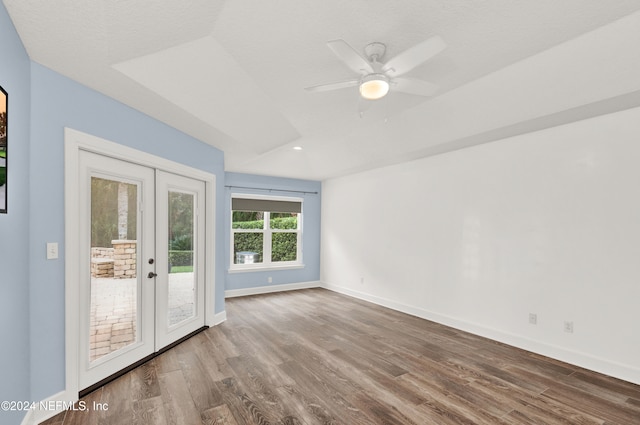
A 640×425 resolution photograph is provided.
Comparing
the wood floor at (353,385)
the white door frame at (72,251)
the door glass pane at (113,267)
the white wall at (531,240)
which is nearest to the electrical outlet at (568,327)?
the white wall at (531,240)

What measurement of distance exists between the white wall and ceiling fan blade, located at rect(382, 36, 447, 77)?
8.08 ft

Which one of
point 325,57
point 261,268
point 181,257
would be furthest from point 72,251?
point 261,268

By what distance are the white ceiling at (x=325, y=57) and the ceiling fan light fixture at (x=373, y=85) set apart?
34 cm

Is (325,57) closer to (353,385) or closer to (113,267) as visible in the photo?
(113,267)

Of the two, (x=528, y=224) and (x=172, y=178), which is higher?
(x=172, y=178)

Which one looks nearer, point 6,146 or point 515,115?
point 6,146

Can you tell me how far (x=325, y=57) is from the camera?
7.99ft

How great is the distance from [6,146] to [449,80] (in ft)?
10.7

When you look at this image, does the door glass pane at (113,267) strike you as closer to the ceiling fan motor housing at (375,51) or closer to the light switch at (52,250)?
the light switch at (52,250)

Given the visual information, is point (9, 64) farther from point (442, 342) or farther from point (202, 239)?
point (442, 342)

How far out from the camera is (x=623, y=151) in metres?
2.92

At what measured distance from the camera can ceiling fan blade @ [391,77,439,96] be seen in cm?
222

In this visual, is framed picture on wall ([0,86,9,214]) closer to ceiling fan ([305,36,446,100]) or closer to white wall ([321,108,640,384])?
ceiling fan ([305,36,446,100])

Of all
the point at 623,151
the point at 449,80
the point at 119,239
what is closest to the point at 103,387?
the point at 119,239
